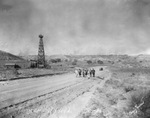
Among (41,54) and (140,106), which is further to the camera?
(41,54)

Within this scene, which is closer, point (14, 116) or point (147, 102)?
point (14, 116)

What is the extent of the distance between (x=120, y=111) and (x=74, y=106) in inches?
132

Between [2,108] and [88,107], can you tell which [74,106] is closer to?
[88,107]

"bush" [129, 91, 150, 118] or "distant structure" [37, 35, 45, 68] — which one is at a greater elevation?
"distant structure" [37, 35, 45, 68]

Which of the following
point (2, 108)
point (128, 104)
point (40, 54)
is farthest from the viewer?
point (40, 54)

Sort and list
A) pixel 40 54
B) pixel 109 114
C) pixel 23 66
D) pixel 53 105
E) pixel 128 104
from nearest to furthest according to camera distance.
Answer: pixel 109 114 → pixel 53 105 → pixel 128 104 → pixel 23 66 → pixel 40 54

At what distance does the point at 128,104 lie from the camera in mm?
11906

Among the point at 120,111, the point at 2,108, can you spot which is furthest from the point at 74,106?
the point at 2,108

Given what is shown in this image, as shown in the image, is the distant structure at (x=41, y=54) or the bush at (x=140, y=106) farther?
the distant structure at (x=41, y=54)

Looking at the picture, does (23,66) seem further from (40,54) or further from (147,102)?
(147,102)

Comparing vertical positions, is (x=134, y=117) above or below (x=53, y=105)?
below

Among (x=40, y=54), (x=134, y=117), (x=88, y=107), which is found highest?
(x=40, y=54)

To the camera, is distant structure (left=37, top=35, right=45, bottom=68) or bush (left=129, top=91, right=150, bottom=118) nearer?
bush (left=129, top=91, right=150, bottom=118)

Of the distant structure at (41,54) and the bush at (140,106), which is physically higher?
the distant structure at (41,54)
